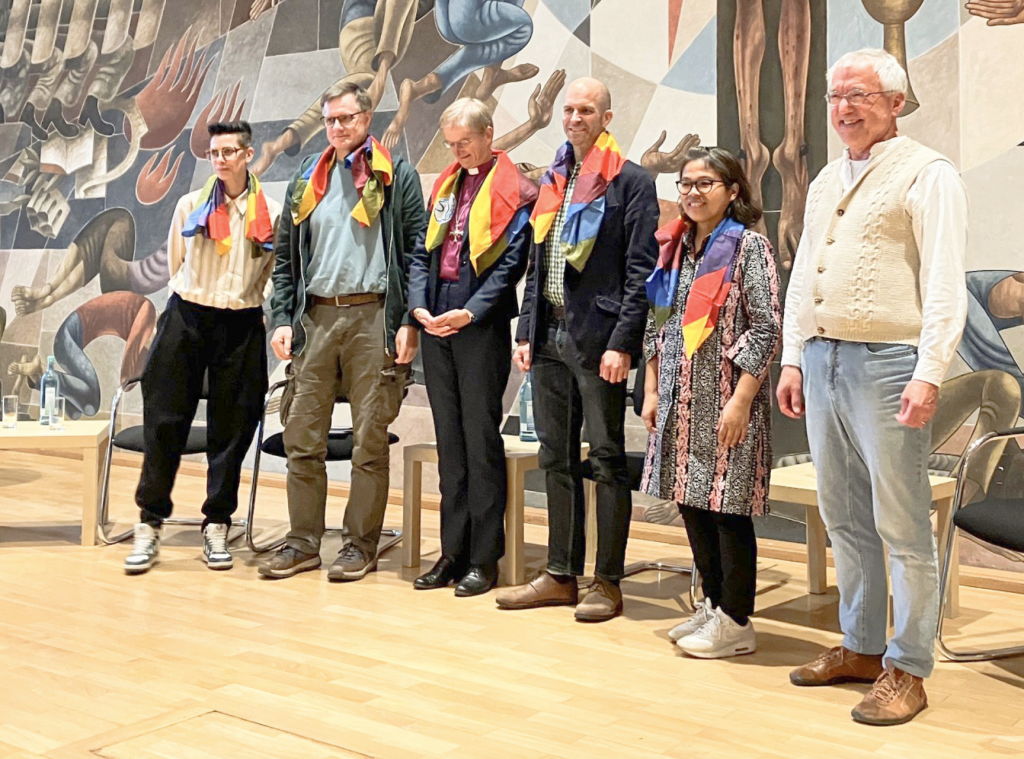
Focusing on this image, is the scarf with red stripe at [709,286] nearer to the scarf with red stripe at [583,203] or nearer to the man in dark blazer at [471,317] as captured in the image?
the scarf with red stripe at [583,203]

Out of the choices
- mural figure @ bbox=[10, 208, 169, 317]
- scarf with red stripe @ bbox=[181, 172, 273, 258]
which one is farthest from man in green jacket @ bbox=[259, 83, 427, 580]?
mural figure @ bbox=[10, 208, 169, 317]

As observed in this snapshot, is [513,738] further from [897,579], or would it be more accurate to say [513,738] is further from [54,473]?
[54,473]

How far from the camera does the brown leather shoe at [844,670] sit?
2711mm

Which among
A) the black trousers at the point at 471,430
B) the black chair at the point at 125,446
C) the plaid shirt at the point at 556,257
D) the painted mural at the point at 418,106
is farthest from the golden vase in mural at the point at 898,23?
the black chair at the point at 125,446

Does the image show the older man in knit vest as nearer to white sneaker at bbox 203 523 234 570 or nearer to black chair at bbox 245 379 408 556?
black chair at bbox 245 379 408 556

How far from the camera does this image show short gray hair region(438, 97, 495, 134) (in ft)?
11.7

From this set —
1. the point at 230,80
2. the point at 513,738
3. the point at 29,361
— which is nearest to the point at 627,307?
the point at 513,738

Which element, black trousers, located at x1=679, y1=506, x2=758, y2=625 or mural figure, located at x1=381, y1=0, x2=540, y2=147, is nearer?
black trousers, located at x1=679, y1=506, x2=758, y2=625

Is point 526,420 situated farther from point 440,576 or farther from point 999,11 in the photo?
point 999,11

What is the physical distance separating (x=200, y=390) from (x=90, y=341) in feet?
10.8

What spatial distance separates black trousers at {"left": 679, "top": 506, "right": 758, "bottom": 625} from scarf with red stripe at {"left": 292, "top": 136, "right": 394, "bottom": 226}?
5.07ft

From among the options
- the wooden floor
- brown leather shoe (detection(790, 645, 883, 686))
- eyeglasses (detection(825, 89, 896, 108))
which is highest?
eyeglasses (detection(825, 89, 896, 108))

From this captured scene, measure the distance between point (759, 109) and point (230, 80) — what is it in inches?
132

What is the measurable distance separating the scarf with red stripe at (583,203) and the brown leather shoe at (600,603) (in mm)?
992
